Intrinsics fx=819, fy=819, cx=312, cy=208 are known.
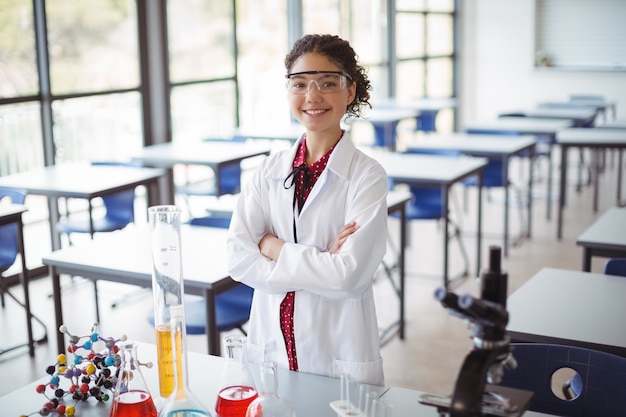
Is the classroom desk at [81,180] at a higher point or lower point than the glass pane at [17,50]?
lower

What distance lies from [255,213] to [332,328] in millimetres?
383

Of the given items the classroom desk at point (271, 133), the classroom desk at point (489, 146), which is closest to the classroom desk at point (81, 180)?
the classroom desk at point (271, 133)

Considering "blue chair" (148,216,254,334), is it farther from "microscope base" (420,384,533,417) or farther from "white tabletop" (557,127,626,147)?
"white tabletop" (557,127,626,147)

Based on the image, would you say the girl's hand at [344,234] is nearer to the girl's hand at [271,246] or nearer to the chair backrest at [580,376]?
the girl's hand at [271,246]

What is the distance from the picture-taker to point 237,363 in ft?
5.08

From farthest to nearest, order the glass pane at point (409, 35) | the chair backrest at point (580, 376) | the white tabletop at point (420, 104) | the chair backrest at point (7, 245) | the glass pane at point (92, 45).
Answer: the glass pane at point (409, 35) < the white tabletop at point (420, 104) < the glass pane at point (92, 45) < the chair backrest at point (7, 245) < the chair backrest at point (580, 376)

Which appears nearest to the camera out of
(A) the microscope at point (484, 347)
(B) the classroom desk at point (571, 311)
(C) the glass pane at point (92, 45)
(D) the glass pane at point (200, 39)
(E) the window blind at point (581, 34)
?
(A) the microscope at point (484, 347)

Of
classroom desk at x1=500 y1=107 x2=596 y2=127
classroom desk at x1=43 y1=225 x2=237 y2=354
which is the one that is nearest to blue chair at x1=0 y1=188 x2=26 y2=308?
classroom desk at x1=43 y1=225 x2=237 y2=354

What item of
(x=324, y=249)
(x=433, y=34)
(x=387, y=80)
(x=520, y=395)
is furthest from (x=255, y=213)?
(x=433, y=34)

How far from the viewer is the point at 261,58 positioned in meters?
8.10

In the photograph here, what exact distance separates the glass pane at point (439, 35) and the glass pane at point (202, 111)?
172 inches

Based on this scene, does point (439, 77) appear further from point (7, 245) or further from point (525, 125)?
point (7, 245)

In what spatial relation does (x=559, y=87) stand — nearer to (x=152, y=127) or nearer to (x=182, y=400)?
(x=152, y=127)

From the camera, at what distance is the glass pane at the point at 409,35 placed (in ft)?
34.4
